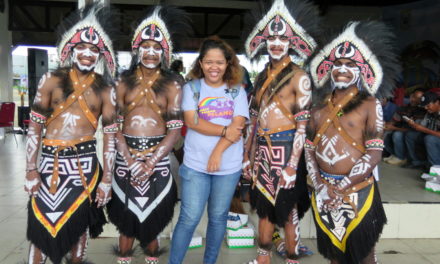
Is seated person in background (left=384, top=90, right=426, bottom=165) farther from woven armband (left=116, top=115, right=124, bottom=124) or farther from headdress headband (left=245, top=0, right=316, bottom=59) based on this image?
woven armband (left=116, top=115, right=124, bottom=124)

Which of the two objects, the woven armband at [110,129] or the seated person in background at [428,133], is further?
the seated person in background at [428,133]

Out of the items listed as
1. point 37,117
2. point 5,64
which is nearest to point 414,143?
point 37,117

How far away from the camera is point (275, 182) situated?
2.72 m

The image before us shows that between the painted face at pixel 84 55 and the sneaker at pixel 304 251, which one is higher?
the painted face at pixel 84 55


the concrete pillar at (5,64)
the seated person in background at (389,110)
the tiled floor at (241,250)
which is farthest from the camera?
the concrete pillar at (5,64)

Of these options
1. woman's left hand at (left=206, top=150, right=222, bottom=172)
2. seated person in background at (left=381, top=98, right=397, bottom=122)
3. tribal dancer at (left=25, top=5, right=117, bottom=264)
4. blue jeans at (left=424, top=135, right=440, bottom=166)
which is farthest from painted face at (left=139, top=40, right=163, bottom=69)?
seated person in background at (left=381, top=98, right=397, bottom=122)

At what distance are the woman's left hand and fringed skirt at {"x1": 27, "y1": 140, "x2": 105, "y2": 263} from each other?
770 mm

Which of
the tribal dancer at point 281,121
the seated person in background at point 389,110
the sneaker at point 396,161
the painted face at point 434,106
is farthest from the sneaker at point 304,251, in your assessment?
the seated person in background at point 389,110

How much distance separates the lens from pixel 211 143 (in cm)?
237

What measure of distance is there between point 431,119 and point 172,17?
414 cm

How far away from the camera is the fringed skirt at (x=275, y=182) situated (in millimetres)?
2686

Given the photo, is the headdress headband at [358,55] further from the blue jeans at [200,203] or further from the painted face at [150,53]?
the painted face at [150,53]

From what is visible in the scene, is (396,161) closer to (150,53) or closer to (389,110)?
(389,110)

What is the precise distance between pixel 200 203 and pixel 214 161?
0.31 m
